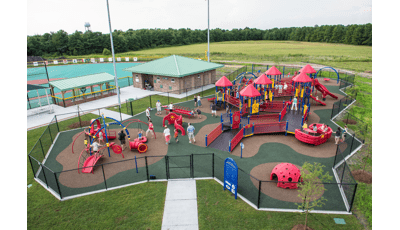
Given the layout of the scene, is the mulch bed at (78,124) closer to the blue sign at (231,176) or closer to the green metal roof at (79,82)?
the green metal roof at (79,82)

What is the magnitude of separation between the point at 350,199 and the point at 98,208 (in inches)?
486

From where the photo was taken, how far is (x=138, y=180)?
13414 mm

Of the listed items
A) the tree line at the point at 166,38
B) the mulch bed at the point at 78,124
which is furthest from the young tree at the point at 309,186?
the tree line at the point at 166,38

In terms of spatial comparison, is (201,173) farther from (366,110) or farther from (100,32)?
(100,32)

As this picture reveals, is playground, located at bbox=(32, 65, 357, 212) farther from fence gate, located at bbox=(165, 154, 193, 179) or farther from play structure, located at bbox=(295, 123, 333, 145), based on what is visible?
play structure, located at bbox=(295, 123, 333, 145)

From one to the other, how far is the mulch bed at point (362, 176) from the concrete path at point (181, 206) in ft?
31.6

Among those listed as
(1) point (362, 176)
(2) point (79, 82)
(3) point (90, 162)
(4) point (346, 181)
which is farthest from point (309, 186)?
(2) point (79, 82)

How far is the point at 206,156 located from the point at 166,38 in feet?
438

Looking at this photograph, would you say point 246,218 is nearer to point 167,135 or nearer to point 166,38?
point 167,135

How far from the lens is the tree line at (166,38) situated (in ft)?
320

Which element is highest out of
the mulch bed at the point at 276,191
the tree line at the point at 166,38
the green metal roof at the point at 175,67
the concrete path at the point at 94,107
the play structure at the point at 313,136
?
the tree line at the point at 166,38

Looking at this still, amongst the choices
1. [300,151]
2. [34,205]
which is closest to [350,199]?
[300,151]

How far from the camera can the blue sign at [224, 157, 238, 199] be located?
1143cm

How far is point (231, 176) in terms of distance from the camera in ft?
38.7
